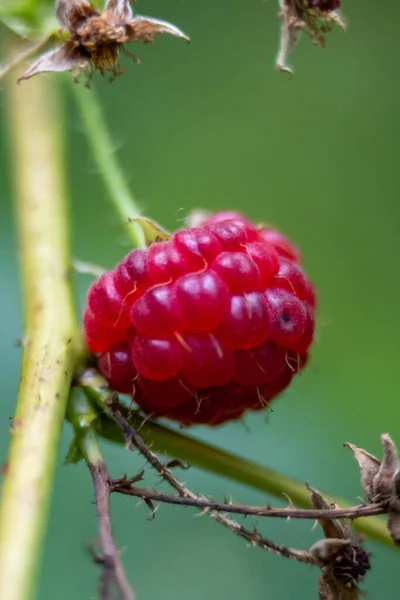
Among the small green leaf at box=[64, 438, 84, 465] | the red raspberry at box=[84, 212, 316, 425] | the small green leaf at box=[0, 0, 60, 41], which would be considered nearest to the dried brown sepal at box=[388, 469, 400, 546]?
the red raspberry at box=[84, 212, 316, 425]

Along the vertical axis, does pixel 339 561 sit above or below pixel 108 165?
below

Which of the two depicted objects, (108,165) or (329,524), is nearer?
(329,524)

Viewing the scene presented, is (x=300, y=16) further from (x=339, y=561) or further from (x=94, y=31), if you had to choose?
(x=339, y=561)

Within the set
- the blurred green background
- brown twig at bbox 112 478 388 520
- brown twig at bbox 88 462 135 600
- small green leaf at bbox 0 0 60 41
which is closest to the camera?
brown twig at bbox 88 462 135 600

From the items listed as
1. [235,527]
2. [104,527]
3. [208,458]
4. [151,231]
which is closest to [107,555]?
[104,527]

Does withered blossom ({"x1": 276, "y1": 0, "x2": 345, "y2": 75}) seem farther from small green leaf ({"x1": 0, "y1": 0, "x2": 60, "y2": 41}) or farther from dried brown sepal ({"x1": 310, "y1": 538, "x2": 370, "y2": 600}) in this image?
dried brown sepal ({"x1": 310, "y1": 538, "x2": 370, "y2": 600})

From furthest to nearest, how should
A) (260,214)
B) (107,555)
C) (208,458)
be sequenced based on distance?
(260,214) → (208,458) → (107,555)

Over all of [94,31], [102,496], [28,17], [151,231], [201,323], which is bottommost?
[102,496]
